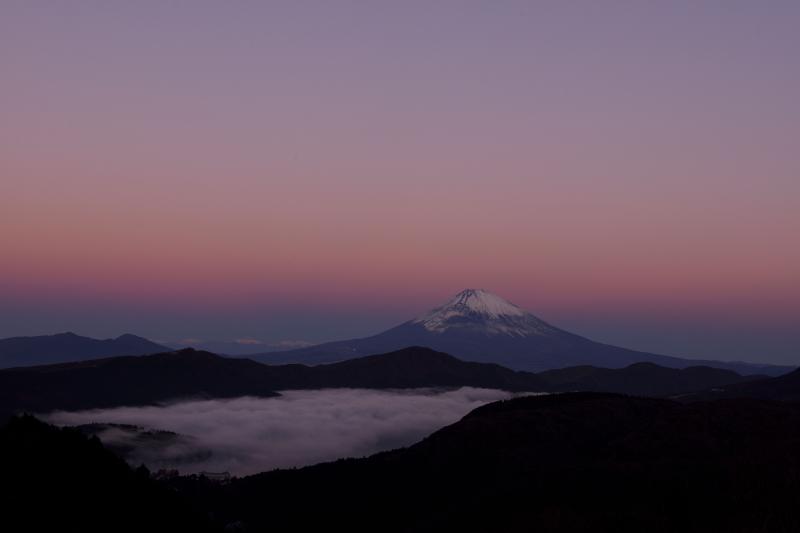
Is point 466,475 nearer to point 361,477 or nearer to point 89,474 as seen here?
point 361,477

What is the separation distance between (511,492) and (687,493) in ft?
87.2

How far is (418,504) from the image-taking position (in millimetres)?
130750

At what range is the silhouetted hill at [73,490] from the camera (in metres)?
67.2

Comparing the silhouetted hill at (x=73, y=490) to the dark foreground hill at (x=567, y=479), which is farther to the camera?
the dark foreground hill at (x=567, y=479)

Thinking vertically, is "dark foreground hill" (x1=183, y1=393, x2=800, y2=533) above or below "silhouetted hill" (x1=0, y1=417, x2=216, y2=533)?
below

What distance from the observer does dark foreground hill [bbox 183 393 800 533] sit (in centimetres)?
10350

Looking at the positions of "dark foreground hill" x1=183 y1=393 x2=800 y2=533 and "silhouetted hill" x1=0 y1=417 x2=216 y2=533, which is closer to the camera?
"silhouetted hill" x1=0 y1=417 x2=216 y2=533

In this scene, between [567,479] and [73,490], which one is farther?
[567,479]

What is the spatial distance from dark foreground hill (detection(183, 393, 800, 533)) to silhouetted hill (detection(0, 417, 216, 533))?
41443 millimetres

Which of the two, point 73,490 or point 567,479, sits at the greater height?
point 73,490

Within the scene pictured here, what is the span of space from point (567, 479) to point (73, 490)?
76.8 m

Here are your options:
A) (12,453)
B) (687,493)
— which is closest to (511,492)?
(687,493)

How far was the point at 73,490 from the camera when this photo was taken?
248 feet

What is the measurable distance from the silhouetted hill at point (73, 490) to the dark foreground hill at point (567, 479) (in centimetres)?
4144
